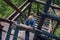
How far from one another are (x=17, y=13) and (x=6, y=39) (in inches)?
54.4

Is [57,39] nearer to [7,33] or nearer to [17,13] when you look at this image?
[7,33]

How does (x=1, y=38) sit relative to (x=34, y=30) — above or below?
below

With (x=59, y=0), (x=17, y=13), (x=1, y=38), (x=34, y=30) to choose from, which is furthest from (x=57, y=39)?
(x=59, y=0)

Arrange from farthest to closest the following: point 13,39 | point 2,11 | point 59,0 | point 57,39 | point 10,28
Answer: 1. point 59,0
2. point 2,11
3. point 10,28
4. point 13,39
5. point 57,39

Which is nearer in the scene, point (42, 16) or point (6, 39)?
point (42, 16)

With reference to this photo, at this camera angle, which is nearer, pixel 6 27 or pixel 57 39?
pixel 57 39

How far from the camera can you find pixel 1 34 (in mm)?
6137

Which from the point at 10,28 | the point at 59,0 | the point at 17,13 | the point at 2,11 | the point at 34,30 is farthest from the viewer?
the point at 59,0

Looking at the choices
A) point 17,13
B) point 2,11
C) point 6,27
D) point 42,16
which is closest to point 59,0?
point 2,11

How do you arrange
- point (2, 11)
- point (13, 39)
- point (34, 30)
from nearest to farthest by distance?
1. point (34, 30)
2. point (13, 39)
3. point (2, 11)

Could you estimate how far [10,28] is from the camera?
629 centimetres

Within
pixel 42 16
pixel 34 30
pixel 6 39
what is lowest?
pixel 6 39

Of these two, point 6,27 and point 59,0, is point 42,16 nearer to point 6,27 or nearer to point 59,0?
point 6,27

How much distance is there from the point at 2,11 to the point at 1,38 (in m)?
5.59
